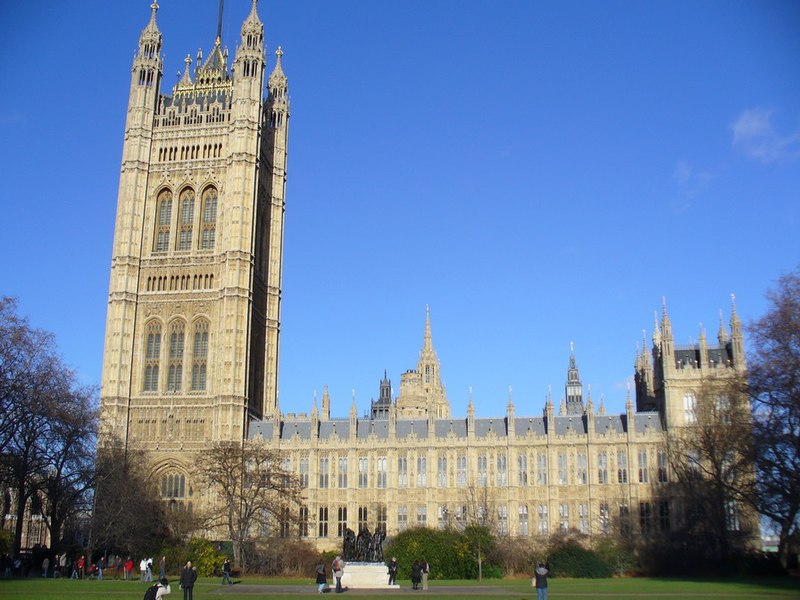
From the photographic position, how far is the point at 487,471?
240 feet

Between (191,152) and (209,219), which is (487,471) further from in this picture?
(191,152)

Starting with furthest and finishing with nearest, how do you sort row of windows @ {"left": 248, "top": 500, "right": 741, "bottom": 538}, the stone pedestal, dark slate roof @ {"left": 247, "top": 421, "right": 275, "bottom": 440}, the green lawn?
dark slate roof @ {"left": 247, "top": 421, "right": 275, "bottom": 440}, row of windows @ {"left": 248, "top": 500, "right": 741, "bottom": 538}, the stone pedestal, the green lawn

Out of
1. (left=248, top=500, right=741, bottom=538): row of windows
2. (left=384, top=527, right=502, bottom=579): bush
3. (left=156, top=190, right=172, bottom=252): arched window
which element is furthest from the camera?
(left=156, top=190, right=172, bottom=252): arched window

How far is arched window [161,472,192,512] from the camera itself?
2948 inches

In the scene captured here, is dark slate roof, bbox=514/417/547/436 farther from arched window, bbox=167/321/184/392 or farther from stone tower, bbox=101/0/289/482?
arched window, bbox=167/321/184/392

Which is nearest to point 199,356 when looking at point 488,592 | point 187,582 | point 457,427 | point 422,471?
point 422,471

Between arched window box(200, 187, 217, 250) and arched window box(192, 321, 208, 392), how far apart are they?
7.39m

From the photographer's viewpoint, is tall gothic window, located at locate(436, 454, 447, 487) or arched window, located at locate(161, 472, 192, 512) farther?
arched window, located at locate(161, 472, 192, 512)

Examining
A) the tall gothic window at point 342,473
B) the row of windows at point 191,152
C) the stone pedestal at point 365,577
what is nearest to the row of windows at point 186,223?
the row of windows at point 191,152

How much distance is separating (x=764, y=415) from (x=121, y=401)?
170ft

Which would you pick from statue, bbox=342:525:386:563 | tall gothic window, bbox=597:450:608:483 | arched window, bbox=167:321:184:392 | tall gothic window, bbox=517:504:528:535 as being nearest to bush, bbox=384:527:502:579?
statue, bbox=342:525:386:563

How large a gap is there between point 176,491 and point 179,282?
17.9 metres

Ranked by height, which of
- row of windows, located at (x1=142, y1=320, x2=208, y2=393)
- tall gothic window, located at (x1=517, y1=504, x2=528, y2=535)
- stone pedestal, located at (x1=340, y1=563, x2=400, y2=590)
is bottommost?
stone pedestal, located at (x1=340, y1=563, x2=400, y2=590)

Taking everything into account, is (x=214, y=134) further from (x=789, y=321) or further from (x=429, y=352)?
(x=429, y=352)
